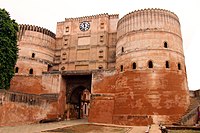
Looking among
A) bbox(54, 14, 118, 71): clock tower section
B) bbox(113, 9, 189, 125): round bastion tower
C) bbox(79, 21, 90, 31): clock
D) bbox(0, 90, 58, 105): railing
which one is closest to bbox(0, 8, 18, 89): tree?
bbox(0, 90, 58, 105): railing

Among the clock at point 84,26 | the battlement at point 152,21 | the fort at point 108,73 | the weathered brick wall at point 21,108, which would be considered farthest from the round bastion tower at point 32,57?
the battlement at point 152,21

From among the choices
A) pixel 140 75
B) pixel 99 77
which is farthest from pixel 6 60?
pixel 140 75

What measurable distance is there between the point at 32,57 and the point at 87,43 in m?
7.38

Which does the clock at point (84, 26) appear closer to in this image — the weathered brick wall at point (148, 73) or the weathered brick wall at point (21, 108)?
the weathered brick wall at point (148, 73)

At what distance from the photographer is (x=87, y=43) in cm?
2778

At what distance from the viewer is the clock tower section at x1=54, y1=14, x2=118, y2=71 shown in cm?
2658

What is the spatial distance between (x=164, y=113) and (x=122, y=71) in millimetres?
5702

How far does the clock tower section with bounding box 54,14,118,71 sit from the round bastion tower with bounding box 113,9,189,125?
16.8 feet

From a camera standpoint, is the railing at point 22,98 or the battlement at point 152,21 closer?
the railing at point 22,98

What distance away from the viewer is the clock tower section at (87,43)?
26.6 metres

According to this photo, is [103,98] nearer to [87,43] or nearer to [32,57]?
[87,43]

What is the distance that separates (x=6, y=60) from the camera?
18.7 metres

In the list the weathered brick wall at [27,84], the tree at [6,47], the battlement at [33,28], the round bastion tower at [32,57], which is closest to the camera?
the tree at [6,47]

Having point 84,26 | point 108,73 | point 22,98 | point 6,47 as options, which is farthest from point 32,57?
point 108,73
